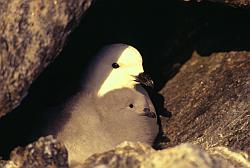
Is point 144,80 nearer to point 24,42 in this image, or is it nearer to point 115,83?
point 115,83

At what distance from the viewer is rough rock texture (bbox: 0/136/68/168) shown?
8.44 ft

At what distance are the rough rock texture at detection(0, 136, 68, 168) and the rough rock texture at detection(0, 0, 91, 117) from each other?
0.21 meters

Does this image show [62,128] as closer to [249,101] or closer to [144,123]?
[144,123]

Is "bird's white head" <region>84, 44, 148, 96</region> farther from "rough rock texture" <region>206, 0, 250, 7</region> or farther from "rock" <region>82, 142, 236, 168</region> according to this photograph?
"rock" <region>82, 142, 236, 168</region>

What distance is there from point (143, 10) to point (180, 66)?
1.30 ft

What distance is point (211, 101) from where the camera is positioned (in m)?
3.32

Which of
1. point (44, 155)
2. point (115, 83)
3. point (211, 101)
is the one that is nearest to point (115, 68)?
point (115, 83)

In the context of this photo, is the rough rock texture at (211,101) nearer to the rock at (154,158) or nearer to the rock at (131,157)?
the rock at (131,157)

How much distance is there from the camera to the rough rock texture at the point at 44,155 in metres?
2.57

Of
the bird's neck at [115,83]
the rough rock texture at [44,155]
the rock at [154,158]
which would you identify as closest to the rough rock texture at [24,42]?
the rough rock texture at [44,155]

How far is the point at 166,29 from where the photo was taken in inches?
144

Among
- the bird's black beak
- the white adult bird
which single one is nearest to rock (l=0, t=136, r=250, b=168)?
the white adult bird

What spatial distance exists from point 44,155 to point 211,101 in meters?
1.08

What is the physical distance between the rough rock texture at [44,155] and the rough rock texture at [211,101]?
0.80m
